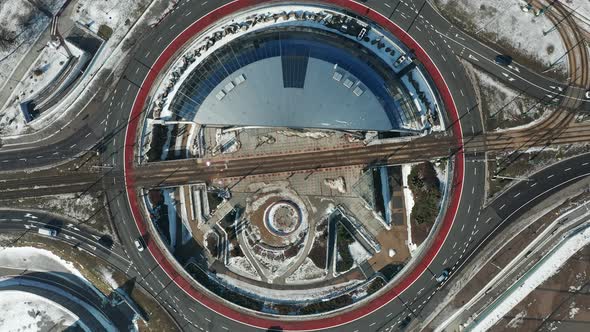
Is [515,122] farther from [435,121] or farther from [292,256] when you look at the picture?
[292,256]

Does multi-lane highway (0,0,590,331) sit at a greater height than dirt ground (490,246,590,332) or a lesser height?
greater

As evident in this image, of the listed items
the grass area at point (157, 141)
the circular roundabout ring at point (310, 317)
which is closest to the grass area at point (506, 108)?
the circular roundabout ring at point (310, 317)

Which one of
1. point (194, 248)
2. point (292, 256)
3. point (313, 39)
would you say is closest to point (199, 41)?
point (313, 39)

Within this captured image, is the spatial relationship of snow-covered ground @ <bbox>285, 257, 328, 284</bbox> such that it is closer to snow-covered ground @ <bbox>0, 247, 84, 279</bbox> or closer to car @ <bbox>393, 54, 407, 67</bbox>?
car @ <bbox>393, 54, 407, 67</bbox>

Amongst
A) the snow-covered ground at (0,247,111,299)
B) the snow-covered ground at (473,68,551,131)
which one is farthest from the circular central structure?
the snow-covered ground at (473,68,551,131)

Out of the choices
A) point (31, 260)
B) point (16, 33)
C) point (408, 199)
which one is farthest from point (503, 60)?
point (31, 260)

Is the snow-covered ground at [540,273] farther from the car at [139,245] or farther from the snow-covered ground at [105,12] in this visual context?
the snow-covered ground at [105,12]
